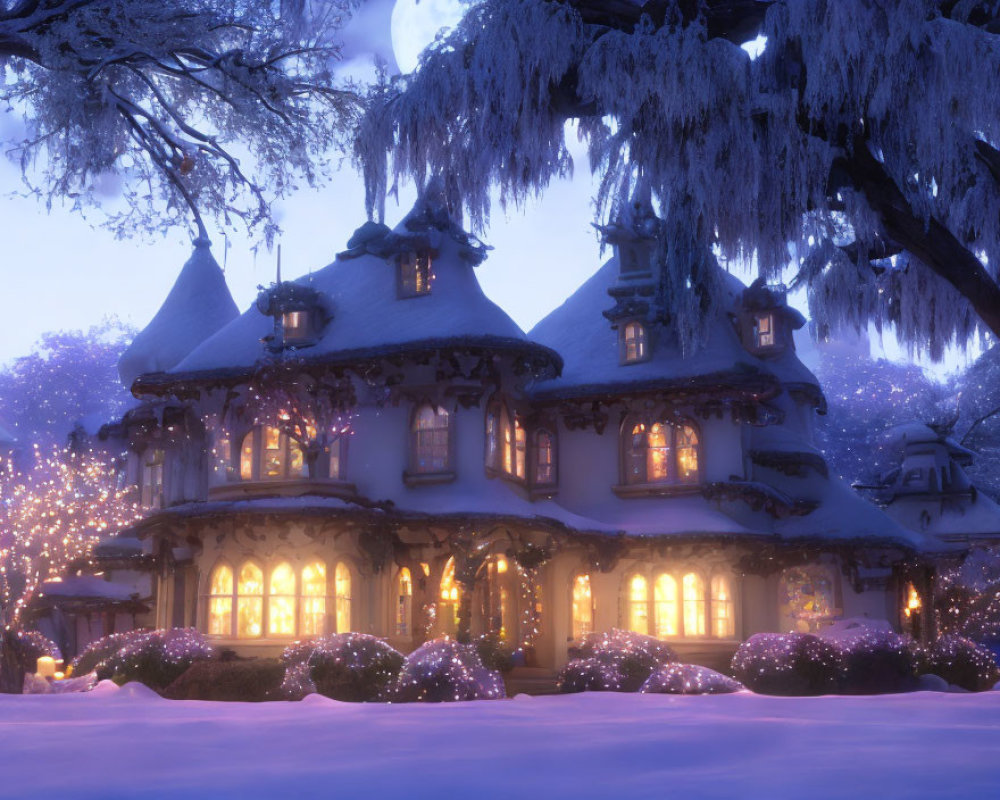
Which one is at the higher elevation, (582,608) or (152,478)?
(152,478)

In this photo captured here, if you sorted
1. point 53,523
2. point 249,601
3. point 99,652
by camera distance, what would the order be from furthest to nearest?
point 53,523 → point 249,601 → point 99,652

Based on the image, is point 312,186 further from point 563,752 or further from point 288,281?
point 288,281

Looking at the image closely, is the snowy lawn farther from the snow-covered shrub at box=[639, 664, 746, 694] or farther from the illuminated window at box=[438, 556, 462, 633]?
the illuminated window at box=[438, 556, 462, 633]

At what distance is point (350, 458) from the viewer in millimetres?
23672

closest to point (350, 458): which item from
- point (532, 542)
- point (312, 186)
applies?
point (532, 542)

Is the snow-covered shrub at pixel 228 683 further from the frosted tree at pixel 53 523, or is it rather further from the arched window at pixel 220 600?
the arched window at pixel 220 600

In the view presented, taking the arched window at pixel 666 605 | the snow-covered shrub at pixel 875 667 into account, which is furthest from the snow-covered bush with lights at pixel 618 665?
the arched window at pixel 666 605

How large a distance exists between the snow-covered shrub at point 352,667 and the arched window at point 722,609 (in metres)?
9.27

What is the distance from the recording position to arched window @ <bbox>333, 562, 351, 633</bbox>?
22.3 meters

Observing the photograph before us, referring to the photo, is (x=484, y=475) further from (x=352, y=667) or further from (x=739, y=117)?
(x=739, y=117)

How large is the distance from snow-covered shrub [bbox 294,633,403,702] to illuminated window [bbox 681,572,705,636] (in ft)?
29.4

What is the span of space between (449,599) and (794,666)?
7.58 meters

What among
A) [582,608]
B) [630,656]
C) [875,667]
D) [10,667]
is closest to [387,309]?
[582,608]

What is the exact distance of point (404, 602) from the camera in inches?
922
